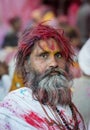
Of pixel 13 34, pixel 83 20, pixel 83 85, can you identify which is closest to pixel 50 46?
pixel 83 85

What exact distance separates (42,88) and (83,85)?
4.53 feet

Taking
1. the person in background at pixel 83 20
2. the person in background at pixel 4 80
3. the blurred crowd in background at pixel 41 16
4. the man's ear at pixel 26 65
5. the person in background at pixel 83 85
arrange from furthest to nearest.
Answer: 1. the person in background at pixel 83 20
2. the blurred crowd in background at pixel 41 16
3. the person in background at pixel 4 80
4. the person in background at pixel 83 85
5. the man's ear at pixel 26 65

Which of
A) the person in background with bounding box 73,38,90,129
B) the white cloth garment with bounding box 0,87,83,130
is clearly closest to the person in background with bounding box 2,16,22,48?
the person in background with bounding box 73,38,90,129

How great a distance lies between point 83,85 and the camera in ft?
25.1

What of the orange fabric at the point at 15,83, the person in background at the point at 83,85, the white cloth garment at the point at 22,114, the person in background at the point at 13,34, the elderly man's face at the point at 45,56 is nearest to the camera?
the white cloth garment at the point at 22,114

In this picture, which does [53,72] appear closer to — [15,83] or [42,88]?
[42,88]

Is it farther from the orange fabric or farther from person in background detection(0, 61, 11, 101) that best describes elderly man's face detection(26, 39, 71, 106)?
person in background detection(0, 61, 11, 101)

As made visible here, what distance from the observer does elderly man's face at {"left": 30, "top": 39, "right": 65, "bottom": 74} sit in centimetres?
642

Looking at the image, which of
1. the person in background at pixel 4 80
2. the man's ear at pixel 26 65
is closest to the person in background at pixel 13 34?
the person in background at pixel 4 80

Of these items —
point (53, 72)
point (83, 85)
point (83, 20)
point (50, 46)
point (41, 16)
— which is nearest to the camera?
point (53, 72)

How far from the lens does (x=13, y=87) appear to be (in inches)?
303

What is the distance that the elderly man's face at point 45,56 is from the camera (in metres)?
6.42

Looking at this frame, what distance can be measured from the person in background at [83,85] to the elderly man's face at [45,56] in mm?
907

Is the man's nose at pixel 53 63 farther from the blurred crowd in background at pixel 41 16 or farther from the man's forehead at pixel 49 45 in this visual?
the blurred crowd in background at pixel 41 16
